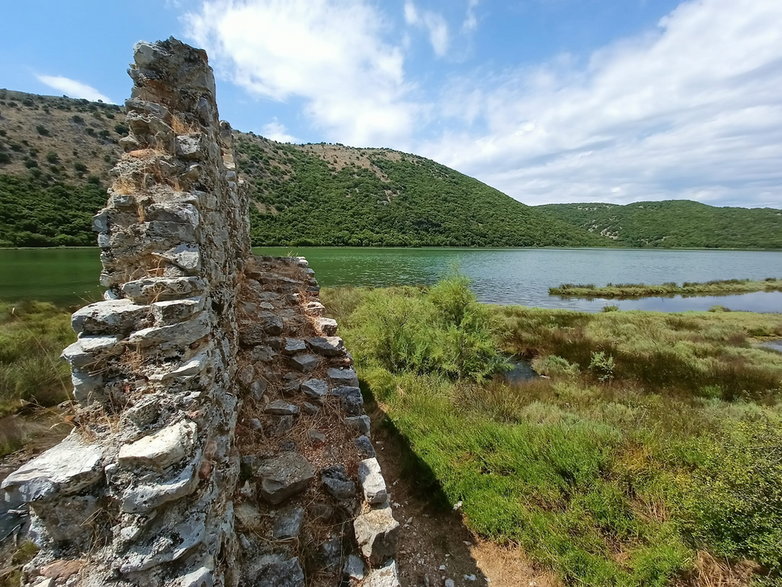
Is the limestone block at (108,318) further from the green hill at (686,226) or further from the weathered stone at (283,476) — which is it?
the green hill at (686,226)

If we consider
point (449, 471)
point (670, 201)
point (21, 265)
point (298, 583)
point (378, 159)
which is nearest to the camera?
point (298, 583)

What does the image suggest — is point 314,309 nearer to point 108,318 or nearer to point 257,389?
point 257,389

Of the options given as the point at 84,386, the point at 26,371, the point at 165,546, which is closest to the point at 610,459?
the point at 165,546

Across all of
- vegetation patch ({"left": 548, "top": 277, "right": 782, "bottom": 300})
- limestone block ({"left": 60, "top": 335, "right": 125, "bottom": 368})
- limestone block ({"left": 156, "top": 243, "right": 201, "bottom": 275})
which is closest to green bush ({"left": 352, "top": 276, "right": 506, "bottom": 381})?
limestone block ({"left": 156, "top": 243, "right": 201, "bottom": 275})

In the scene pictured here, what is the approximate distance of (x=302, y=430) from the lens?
4.56 metres

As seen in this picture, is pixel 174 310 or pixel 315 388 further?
pixel 315 388

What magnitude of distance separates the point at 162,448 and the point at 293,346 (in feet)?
11.5

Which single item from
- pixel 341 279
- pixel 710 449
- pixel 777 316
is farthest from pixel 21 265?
pixel 777 316

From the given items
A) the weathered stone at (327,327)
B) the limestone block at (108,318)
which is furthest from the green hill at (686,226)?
the limestone block at (108,318)

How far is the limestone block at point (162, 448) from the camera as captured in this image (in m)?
2.26

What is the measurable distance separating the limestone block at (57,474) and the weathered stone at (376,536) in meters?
2.53

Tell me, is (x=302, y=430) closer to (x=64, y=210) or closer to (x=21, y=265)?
(x=21, y=265)

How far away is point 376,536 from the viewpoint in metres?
3.48

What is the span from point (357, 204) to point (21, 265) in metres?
85.0
